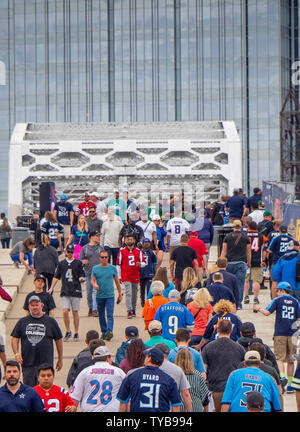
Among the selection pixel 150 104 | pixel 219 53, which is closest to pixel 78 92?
pixel 150 104

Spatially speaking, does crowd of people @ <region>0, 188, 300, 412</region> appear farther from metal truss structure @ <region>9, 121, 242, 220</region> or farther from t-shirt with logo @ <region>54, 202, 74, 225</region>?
metal truss structure @ <region>9, 121, 242, 220</region>

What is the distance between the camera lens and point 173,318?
1073cm

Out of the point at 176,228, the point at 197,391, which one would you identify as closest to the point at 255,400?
the point at 197,391

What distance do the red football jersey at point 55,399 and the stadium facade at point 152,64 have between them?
238 ft

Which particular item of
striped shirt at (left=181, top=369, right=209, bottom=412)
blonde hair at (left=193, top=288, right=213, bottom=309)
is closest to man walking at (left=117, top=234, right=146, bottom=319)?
blonde hair at (left=193, top=288, right=213, bottom=309)

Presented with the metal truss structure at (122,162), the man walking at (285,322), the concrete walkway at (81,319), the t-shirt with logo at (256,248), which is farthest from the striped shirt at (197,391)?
the metal truss structure at (122,162)

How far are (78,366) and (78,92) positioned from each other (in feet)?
243

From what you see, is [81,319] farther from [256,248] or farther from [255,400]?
[255,400]

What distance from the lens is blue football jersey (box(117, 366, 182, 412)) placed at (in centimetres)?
735

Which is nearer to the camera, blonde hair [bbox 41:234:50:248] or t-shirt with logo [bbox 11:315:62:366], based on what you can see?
t-shirt with logo [bbox 11:315:62:366]

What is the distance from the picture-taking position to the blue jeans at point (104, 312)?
13703mm

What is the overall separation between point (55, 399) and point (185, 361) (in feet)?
4.24

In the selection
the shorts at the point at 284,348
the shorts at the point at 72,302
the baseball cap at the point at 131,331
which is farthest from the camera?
the shorts at the point at 72,302

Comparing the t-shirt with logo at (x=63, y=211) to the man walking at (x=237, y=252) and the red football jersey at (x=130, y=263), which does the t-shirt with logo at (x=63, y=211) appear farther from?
the red football jersey at (x=130, y=263)
